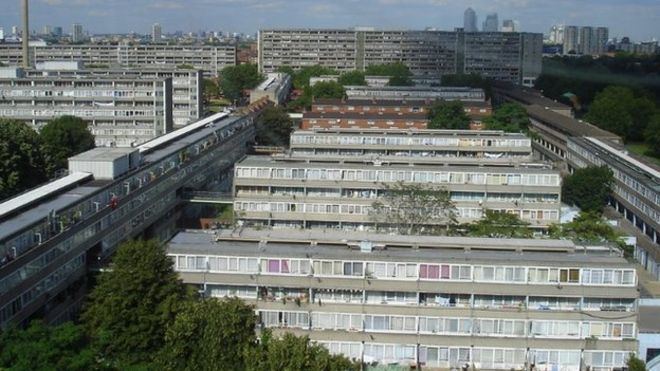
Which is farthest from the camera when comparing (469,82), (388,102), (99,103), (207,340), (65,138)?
(469,82)

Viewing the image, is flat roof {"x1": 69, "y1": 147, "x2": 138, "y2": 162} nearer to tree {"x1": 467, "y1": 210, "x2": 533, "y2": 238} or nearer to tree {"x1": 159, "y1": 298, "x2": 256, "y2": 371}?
tree {"x1": 467, "y1": 210, "x2": 533, "y2": 238}

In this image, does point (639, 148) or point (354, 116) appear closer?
point (354, 116)

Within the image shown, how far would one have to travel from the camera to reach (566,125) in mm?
32594

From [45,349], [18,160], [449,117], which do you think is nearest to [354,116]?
[449,117]

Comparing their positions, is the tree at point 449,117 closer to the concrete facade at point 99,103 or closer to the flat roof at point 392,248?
the concrete facade at point 99,103

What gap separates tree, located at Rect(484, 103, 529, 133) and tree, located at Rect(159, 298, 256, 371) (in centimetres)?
2444

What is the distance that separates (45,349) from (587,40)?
95.9 m

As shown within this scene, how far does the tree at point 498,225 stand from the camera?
659 inches

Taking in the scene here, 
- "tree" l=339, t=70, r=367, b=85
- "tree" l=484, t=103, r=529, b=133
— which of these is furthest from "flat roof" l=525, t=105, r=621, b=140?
"tree" l=339, t=70, r=367, b=85

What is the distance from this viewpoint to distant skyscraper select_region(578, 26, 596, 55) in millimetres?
95494

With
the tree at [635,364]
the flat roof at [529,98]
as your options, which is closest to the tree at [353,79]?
the flat roof at [529,98]

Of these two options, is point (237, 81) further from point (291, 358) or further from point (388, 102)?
point (291, 358)

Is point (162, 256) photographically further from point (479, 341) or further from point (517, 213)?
point (517, 213)

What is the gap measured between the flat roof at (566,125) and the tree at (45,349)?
78.3 feet
